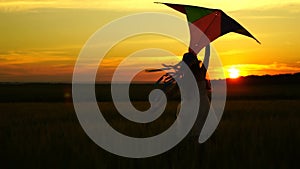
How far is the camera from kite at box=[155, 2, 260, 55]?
7.26 m

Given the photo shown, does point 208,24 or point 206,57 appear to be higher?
point 208,24

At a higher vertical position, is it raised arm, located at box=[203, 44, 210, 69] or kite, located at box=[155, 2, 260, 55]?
kite, located at box=[155, 2, 260, 55]

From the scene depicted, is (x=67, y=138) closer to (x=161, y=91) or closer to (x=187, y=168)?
(x=161, y=91)

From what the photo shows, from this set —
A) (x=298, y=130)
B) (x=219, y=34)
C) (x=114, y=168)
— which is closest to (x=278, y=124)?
(x=298, y=130)

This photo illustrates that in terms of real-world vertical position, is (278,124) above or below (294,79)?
below

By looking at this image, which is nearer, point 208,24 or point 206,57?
point 206,57

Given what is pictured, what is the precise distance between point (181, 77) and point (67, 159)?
1931mm

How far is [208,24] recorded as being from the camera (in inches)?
293

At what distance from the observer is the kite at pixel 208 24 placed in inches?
286

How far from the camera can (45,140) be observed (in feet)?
23.2

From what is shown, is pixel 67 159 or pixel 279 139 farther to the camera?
pixel 279 139

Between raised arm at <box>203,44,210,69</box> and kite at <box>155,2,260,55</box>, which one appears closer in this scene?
raised arm at <box>203,44,210,69</box>

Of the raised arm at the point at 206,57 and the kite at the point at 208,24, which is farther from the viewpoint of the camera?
the kite at the point at 208,24

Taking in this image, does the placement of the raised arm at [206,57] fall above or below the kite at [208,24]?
below
